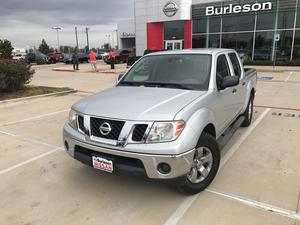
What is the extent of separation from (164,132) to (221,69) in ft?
6.53

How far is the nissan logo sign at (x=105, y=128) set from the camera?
9.86ft

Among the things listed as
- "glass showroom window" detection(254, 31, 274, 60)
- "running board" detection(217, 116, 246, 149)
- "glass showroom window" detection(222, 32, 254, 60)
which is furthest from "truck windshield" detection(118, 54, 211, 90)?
"glass showroom window" detection(254, 31, 274, 60)

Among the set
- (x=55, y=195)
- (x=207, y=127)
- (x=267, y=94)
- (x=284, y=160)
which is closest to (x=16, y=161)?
(x=55, y=195)

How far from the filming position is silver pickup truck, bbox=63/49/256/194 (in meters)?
2.83

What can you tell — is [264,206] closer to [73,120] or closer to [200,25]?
[73,120]

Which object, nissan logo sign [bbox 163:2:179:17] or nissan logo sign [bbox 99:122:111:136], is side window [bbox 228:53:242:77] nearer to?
nissan logo sign [bbox 99:122:111:136]

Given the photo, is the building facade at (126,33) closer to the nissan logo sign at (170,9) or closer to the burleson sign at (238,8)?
the nissan logo sign at (170,9)

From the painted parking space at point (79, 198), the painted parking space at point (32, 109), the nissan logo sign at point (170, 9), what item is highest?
the nissan logo sign at point (170, 9)

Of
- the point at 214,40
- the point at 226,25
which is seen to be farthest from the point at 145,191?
the point at 214,40

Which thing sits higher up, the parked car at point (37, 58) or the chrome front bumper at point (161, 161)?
the parked car at point (37, 58)

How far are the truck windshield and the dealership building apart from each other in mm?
20497

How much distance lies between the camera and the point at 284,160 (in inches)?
167

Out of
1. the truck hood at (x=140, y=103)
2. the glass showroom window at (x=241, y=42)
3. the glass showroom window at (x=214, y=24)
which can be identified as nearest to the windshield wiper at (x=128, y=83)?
the truck hood at (x=140, y=103)

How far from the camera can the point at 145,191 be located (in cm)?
344
